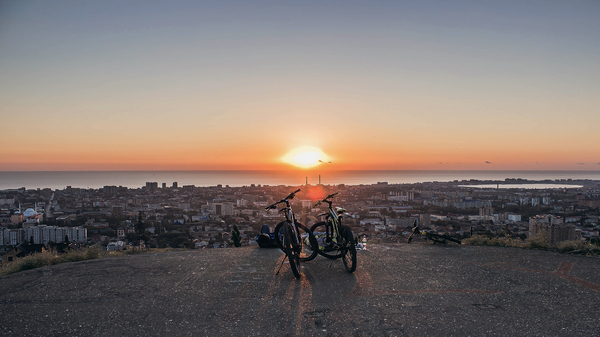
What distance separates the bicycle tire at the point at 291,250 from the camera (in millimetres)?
5175

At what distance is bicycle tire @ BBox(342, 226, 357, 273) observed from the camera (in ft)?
17.9

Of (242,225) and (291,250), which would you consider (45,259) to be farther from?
(242,225)

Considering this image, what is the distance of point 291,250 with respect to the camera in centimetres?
529

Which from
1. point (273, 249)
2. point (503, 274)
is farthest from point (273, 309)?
point (503, 274)

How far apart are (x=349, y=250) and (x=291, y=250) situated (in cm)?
110

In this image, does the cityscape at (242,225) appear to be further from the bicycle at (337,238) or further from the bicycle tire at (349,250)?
the bicycle tire at (349,250)

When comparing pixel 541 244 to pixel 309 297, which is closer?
pixel 309 297

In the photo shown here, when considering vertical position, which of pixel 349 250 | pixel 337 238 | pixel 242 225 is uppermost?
pixel 337 238

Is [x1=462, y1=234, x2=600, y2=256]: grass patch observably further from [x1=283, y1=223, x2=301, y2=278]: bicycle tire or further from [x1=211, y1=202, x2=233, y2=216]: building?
[x1=211, y1=202, x2=233, y2=216]: building

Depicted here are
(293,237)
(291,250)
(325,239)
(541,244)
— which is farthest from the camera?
(541,244)

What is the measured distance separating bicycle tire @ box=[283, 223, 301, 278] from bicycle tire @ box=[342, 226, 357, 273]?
35.3 inches

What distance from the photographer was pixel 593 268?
18.8 feet

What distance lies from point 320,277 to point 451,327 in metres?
2.26

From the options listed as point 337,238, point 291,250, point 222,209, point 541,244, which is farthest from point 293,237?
point 222,209
